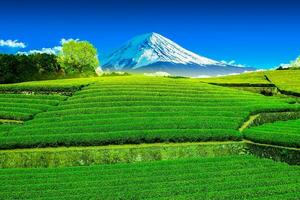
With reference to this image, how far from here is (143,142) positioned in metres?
36.4

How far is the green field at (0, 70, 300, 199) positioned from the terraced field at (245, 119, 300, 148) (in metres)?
0.09

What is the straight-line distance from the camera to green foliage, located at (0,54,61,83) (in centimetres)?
8894

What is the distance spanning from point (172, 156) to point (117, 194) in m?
11.7

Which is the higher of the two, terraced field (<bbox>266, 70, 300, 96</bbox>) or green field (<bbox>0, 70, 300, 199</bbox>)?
terraced field (<bbox>266, 70, 300, 96</bbox>)

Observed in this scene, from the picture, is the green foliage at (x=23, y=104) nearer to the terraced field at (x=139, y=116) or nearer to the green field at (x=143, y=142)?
the green field at (x=143, y=142)

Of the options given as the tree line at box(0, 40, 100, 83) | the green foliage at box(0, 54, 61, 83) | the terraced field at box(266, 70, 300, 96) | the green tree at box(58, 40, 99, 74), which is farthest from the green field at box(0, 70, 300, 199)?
the green tree at box(58, 40, 99, 74)

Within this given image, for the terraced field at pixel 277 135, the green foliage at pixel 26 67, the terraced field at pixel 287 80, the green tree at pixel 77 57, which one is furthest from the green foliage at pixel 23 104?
the green tree at pixel 77 57

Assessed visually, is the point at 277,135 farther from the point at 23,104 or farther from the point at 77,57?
the point at 77,57

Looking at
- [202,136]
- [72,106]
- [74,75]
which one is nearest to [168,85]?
[72,106]

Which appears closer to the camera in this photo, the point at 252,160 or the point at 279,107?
the point at 252,160

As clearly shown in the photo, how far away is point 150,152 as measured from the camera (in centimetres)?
3431

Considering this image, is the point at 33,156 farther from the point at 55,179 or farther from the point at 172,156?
the point at 172,156

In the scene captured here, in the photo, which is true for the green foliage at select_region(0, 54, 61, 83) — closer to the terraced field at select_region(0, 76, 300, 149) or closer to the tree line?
the tree line

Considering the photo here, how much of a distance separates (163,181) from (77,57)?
8635 centimetres
